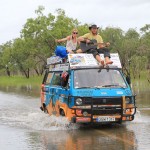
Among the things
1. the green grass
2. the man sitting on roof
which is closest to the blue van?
the man sitting on roof

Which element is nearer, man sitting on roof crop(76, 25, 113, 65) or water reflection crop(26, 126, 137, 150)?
water reflection crop(26, 126, 137, 150)

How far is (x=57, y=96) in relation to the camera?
1325cm

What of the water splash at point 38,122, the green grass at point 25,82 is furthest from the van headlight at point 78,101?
the green grass at point 25,82

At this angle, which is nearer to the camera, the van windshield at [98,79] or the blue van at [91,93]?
the blue van at [91,93]

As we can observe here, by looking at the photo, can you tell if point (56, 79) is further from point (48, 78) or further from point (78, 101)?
point (78, 101)

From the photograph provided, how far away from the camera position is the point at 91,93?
11.8 m

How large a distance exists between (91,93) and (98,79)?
2.79ft

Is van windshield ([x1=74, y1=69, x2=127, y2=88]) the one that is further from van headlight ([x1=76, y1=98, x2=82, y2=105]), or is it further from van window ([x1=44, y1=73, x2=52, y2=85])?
van window ([x1=44, y1=73, x2=52, y2=85])

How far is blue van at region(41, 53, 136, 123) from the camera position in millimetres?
11781

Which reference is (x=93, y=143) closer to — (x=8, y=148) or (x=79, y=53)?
(x=8, y=148)

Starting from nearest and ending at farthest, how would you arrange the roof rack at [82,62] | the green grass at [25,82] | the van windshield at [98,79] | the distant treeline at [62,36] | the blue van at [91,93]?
the blue van at [91,93] → the van windshield at [98,79] → the roof rack at [82,62] → the distant treeline at [62,36] → the green grass at [25,82]

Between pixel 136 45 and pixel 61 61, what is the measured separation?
4864 centimetres

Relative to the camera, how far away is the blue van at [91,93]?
1178cm

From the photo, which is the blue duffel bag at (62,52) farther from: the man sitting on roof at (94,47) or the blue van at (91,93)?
the man sitting on roof at (94,47)
